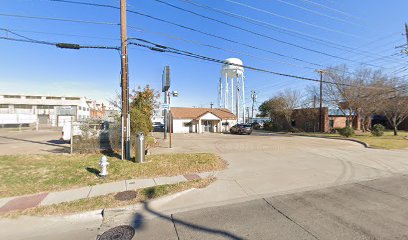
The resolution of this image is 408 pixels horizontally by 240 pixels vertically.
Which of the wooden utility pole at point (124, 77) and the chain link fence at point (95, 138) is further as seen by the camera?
the chain link fence at point (95, 138)

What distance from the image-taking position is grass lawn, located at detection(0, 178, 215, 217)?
480 centimetres

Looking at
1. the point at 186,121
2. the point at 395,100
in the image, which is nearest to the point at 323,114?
the point at 395,100

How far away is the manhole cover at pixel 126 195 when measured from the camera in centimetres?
549

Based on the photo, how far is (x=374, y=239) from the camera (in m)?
3.56

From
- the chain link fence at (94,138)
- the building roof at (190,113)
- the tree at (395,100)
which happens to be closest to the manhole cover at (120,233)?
the chain link fence at (94,138)

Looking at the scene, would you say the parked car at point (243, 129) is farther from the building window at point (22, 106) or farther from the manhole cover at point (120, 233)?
the building window at point (22, 106)

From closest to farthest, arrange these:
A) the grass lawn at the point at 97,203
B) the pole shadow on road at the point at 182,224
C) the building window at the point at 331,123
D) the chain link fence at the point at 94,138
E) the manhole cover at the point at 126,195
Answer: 1. the pole shadow on road at the point at 182,224
2. the grass lawn at the point at 97,203
3. the manhole cover at the point at 126,195
4. the chain link fence at the point at 94,138
5. the building window at the point at 331,123

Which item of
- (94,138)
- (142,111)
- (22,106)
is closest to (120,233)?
(94,138)

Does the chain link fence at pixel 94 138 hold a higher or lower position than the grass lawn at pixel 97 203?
higher

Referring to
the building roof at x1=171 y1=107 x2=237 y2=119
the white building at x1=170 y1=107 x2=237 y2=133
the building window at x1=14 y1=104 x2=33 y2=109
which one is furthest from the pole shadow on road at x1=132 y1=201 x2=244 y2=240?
the building window at x1=14 y1=104 x2=33 y2=109

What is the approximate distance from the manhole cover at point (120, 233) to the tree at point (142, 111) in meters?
8.20

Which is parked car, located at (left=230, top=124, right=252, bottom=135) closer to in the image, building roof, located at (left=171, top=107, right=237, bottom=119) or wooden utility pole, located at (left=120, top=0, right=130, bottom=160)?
building roof, located at (left=171, top=107, right=237, bottom=119)

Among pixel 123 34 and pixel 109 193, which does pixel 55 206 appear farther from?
pixel 123 34

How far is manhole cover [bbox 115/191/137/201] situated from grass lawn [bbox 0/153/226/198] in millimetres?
1460
